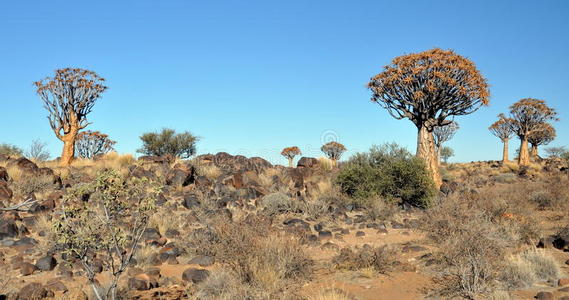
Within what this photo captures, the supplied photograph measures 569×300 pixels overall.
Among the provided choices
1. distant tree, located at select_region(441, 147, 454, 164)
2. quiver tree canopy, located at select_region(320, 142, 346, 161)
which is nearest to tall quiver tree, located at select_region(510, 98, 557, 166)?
quiver tree canopy, located at select_region(320, 142, 346, 161)

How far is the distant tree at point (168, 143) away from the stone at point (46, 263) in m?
20.3

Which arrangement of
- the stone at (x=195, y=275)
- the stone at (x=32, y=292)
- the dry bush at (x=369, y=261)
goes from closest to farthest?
the stone at (x=32, y=292), the stone at (x=195, y=275), the dry bush at (x=369, y=261)

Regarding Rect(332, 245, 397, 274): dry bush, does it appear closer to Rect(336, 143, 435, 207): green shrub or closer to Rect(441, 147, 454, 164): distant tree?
Rect(336, 143, 435, 207): green shrub

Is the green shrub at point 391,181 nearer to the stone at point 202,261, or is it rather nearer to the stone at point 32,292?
the stone at point 202,261

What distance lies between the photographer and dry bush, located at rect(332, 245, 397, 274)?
6.97 m

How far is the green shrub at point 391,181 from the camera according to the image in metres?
13.2

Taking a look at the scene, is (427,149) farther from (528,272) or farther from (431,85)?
(528,272)

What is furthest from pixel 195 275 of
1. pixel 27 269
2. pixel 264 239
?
pixel 27 269

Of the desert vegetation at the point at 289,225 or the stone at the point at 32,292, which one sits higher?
the desert vegetation at the point at 289,225

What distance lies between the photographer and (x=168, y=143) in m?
27.3

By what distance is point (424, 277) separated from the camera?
6629 mm


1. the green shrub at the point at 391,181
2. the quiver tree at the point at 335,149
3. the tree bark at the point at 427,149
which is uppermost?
the quiver tree at the point at 335,149

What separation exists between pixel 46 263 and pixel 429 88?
12810mm

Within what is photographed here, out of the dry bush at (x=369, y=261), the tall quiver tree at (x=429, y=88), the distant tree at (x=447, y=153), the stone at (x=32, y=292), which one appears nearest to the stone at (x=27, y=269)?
the stone at (x=32, y=292)
